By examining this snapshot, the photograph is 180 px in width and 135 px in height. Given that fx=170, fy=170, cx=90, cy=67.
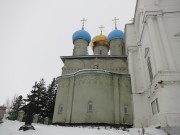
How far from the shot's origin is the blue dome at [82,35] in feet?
84.0

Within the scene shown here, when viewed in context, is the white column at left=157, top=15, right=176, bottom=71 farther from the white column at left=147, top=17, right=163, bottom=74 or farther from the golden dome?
the golden dome

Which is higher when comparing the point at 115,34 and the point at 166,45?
the point at 115,34

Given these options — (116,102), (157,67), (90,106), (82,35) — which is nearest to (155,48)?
(157,67)

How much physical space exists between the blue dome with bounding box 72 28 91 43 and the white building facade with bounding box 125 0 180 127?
31.0ft

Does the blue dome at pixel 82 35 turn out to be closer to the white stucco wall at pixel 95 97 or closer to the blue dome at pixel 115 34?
the blue dome at pixel 115 34

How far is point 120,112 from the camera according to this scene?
16453 millimetres

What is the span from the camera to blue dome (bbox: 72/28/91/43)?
84.0ft

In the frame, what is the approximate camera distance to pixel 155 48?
12031 mm

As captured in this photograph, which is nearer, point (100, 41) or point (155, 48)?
point (155, 48)

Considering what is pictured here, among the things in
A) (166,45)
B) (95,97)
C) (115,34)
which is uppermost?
(115,34)

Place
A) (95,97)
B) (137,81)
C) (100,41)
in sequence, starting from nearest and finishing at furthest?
(95,97) → (137,81) → (100,41)

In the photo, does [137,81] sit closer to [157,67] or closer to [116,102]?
[116,102]

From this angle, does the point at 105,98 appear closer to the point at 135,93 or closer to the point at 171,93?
the point at 135,93

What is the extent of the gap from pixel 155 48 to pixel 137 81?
5181 millimetres
